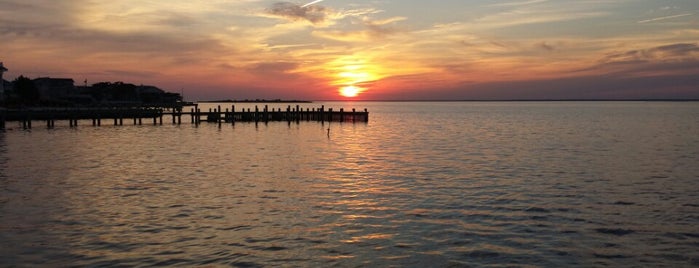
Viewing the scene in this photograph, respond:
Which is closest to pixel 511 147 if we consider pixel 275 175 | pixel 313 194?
pixel 275 175

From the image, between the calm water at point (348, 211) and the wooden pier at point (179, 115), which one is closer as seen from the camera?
the calm water at point (348, 211)

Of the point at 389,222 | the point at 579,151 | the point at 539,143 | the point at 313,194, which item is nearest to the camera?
the point at 389,222

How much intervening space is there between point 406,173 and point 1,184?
15.7 m

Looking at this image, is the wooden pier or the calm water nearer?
the calm water

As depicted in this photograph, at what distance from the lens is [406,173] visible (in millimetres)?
23703

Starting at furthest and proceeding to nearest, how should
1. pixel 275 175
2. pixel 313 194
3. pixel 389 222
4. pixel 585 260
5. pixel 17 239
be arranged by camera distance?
1. pixel 275 175
2. pixel 313 194
3. pixel 389 222
4. pixel 17 239
5. pixel 585 260

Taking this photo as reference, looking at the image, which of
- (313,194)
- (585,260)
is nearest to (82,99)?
(313,194)

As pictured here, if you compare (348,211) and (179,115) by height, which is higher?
(179,115)

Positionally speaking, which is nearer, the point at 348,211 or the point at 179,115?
the point at 348,211

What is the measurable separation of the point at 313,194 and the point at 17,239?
28.5 feet

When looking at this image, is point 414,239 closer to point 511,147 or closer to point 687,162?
point 687,162

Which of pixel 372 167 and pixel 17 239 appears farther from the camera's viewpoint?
pixel 372 167

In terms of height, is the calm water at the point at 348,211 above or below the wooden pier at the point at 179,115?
below

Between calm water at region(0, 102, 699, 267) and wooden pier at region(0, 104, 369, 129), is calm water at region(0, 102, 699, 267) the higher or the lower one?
the lower one
